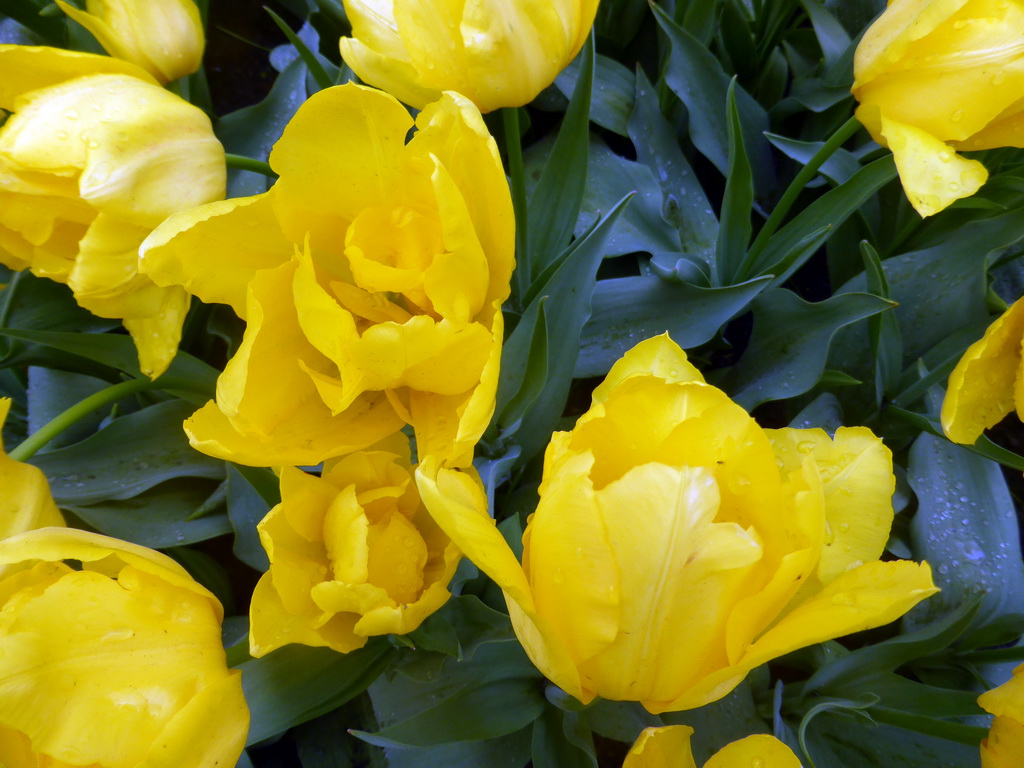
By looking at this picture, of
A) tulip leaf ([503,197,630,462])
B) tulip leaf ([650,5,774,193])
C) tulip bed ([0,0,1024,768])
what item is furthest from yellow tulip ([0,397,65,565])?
tulip leaf ([650,5,774,193])

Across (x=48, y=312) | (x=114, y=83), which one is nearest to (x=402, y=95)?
(x=114, y=83)

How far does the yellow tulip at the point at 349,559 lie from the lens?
51 centimetres

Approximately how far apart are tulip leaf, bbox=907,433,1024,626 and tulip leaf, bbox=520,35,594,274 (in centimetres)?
45

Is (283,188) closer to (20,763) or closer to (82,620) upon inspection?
(82,620)

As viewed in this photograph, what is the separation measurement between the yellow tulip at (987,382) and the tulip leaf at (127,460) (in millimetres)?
720

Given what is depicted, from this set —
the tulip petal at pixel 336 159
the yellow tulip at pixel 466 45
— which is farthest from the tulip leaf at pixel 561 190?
the tulip petal at pixel 336 159

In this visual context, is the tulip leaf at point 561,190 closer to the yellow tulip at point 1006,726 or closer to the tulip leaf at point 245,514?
the tulip leaf at point 245,514

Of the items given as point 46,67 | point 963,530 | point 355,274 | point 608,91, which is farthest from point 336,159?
point 963,530

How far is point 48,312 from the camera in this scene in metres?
0.88

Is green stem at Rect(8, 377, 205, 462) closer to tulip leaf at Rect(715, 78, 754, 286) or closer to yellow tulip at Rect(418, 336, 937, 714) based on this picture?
yellow tulip at Rect(418, 336, 937, 714)

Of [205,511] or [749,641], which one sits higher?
[749,641]

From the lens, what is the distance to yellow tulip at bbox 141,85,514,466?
20.7 inches

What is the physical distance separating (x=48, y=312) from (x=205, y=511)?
31 centimetres

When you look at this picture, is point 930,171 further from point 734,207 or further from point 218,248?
point 218,248
